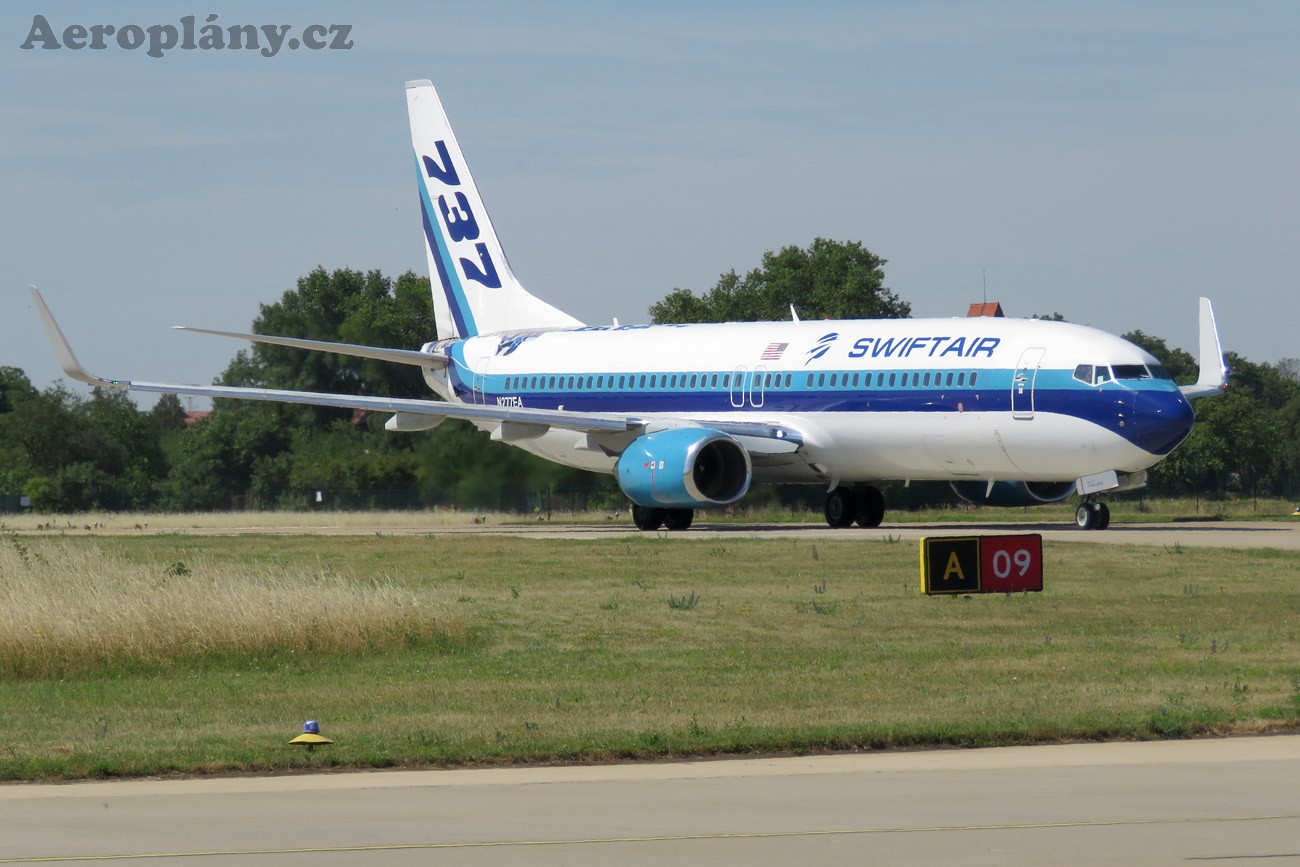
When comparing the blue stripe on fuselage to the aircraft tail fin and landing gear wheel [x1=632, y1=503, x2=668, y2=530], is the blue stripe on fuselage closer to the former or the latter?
landing gear wheel [x1=632, y1=503, x2=668, y2=530]

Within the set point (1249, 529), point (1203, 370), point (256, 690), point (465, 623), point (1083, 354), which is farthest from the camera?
point (1203, 370)

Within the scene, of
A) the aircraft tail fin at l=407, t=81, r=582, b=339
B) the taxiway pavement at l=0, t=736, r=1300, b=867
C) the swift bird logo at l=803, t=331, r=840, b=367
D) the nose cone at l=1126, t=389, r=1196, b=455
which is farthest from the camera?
the aircraft tail fin at l=407, t=81, r=582, b=339

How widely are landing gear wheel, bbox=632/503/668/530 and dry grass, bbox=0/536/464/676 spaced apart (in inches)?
747

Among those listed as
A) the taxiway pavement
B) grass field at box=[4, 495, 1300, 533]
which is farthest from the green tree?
the taxiway pavement

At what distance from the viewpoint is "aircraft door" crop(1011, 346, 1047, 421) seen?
34.4 meters

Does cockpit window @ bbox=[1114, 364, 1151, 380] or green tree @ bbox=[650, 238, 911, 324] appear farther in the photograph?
green tree @ bbox=[650, 238, 911, 324]

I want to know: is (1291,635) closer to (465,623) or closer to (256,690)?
(465,623)

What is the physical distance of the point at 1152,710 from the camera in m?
14.3

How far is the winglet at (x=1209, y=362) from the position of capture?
39.1 meters

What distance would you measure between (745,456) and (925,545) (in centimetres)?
1878

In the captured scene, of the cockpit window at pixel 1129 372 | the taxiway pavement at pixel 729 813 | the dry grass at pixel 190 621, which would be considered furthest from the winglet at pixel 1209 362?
the taxiway pavement at pixel 729 813

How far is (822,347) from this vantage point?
38375mm

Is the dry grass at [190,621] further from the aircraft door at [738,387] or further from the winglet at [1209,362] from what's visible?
the winglet at [1209,362]

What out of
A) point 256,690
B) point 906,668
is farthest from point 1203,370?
point 256,690
